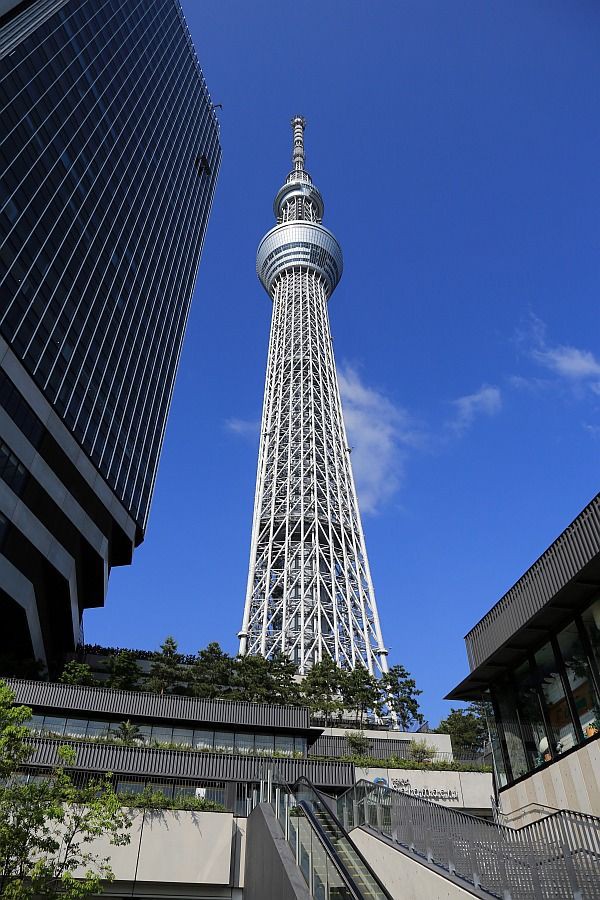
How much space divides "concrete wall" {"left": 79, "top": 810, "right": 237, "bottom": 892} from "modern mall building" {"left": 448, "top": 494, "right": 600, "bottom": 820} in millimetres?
7971

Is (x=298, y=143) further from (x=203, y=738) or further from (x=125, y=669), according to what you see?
(x=203, y=738)

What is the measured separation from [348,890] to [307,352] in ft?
309

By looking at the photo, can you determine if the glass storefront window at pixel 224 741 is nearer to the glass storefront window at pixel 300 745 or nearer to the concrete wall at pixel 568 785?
the glass storefront window at pixel 300 745

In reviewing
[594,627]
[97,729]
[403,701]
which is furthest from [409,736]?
[594,627]

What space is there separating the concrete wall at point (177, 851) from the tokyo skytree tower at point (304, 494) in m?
44.7

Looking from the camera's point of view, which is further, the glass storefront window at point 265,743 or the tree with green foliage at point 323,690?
the tree with green foliage at point 323,690

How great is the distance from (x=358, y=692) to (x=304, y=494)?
42325 millimetres

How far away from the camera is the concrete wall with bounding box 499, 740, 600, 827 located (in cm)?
1455

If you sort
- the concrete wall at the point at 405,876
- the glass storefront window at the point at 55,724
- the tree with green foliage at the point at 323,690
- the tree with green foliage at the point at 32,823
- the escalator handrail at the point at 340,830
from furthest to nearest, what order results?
the tree with green foliage at the point at 323,690 → the glass storefront window at the point at 55,724 → the tree with green foliage at the point at 32,823 → the concrete wall at the point at 405,876 → the escalator handrail at the point at 340,830

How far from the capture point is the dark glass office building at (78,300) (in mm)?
43094

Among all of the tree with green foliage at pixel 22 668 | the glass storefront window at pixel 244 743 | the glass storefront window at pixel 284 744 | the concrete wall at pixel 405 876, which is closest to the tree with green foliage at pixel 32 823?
the concrete wall at pixel 405 876

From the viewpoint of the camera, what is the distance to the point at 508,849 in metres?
11.3

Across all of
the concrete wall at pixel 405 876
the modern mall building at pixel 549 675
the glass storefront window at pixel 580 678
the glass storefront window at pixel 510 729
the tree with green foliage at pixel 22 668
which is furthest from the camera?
the tree with green foliage at pixel 22 668

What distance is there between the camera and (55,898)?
14.0 m
